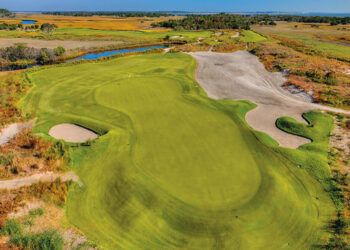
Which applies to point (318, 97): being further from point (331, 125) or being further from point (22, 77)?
point (22, 77)

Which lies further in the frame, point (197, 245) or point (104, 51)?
point (104, 51)

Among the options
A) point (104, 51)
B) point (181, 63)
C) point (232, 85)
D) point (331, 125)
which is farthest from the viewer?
point (104, 51)

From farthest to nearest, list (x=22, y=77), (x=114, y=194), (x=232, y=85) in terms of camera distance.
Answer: (x=22, y=77) < (x=232, y=85) < (x=114, y=194)

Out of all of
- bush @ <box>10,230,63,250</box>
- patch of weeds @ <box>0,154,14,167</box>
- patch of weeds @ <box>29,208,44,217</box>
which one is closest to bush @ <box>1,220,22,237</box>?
bush @ <box>10,230,63,250</box>

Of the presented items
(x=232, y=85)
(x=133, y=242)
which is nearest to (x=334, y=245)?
(x=133, y=242)

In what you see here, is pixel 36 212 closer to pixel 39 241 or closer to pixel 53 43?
pixel 39 241

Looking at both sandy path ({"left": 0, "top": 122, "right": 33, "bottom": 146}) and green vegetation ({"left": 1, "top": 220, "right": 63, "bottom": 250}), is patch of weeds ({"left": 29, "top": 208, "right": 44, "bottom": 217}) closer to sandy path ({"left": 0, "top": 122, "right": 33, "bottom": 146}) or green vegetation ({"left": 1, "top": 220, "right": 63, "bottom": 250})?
green vegetation ({"left": 1, "top": 220, "right": 63, "bottom": 250})
